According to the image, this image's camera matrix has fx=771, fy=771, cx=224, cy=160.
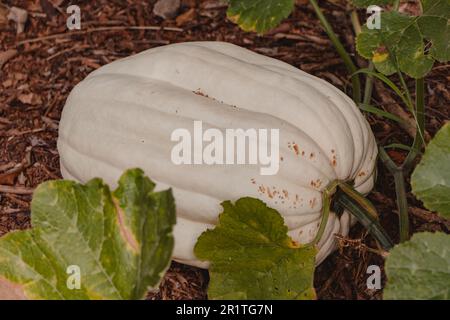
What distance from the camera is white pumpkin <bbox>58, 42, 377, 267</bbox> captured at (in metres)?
1.87

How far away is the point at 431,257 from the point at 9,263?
90cm

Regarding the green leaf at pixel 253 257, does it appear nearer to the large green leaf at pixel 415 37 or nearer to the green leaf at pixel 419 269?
the green leaf at pixel 419 269

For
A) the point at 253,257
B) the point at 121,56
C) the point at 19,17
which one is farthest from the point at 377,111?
the point at 19,17

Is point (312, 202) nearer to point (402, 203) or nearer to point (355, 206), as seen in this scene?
point (355, 206)

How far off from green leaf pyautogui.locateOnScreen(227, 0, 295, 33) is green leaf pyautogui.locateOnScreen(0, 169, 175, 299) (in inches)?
29.2

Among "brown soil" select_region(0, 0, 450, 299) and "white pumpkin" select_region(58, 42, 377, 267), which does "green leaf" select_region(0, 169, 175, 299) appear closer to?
"white pumpkin" select_region(58, 42, 377, 267)

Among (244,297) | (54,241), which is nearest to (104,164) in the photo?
(54,241)

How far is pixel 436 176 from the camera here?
1725 mm

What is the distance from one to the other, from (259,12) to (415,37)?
0.43 metres

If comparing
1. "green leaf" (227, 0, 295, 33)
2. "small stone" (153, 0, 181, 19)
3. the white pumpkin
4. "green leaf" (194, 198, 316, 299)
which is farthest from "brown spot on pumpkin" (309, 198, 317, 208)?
"small stone" (153, 0, 181, 19)
